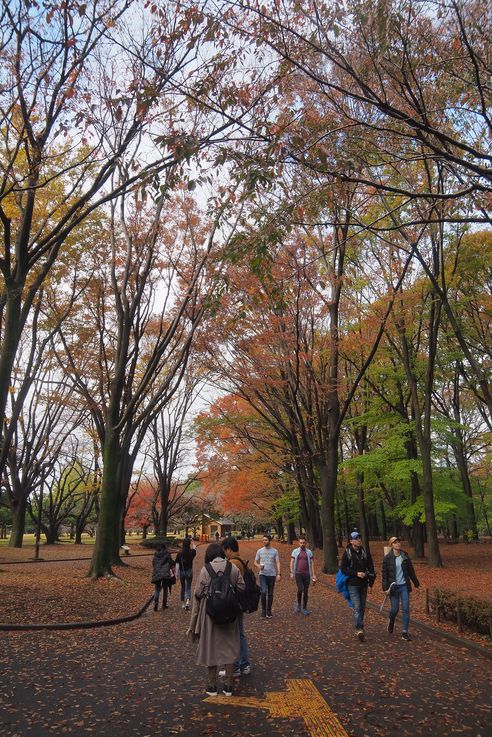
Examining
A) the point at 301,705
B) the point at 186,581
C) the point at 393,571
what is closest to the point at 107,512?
the point at 186,581

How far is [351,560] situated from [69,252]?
36.1 feet

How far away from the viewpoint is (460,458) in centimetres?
3006

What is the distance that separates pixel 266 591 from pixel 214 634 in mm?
5290

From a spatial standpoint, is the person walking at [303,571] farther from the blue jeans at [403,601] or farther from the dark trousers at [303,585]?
the blue jeans at [403,601]

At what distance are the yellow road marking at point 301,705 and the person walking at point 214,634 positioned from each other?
0.78ft

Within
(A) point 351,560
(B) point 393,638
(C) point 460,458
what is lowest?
(B) point 393,638

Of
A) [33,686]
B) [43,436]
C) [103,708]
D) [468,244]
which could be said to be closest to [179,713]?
[103,708]

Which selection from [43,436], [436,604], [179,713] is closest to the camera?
[179,713]

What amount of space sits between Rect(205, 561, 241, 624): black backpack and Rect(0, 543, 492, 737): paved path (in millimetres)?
777

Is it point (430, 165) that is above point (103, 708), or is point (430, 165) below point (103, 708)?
above

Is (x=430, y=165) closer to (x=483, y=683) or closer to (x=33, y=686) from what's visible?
(x=483, y=683)

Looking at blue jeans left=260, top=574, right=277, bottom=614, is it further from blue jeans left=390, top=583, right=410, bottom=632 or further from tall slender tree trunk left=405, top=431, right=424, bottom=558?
tall slender tree trunk left=405, top=431, right=424, bottom=558

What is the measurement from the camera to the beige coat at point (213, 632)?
495cm

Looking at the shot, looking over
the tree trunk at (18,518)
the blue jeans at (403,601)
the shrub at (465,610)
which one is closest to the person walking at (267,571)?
the blue jeans at (403,601)
